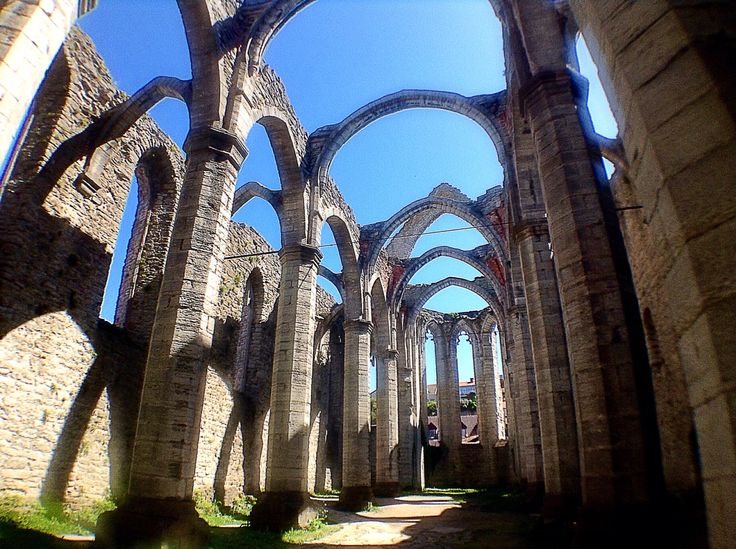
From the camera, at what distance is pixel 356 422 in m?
13.1

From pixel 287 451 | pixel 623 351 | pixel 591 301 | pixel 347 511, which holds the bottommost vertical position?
pixel 347 511

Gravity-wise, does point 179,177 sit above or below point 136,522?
above

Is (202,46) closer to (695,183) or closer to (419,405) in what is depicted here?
(695,183)

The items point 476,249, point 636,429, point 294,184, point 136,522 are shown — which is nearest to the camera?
point 636,429

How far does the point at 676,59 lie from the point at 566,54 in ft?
16.4

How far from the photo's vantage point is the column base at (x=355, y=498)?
1198cm

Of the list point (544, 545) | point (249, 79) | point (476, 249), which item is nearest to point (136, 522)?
point (544, 545)

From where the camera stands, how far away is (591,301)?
4688mm

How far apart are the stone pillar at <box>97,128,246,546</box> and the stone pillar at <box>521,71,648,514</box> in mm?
4364

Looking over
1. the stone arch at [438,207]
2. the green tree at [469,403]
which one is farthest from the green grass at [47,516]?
the green tree at [469,403]

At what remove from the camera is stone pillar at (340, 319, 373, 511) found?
1233cm

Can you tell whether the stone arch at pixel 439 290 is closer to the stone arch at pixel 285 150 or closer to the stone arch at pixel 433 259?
the stone arch at pixel 433 259

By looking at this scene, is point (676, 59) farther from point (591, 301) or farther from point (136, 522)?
point (136, 522)

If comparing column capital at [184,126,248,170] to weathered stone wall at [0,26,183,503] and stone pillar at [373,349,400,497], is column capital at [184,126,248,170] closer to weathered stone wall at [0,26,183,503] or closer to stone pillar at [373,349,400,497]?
weathered stone wall at [0,26,183,503]
